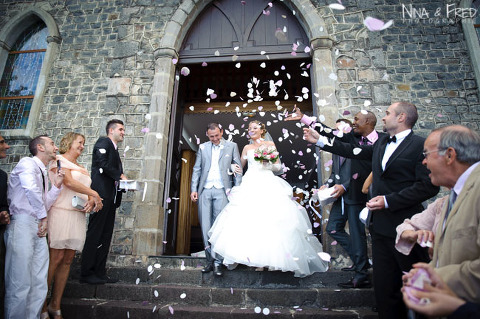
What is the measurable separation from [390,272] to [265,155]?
84.3 inches

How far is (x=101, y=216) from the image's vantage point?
12.4 feet

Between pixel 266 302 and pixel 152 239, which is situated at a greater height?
pixel 152 239

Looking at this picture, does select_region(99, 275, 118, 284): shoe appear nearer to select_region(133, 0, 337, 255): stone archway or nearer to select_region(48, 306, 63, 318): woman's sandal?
select_region(48, 306, 63, 318): woman's sandal

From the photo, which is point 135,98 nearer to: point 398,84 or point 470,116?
point 398,84

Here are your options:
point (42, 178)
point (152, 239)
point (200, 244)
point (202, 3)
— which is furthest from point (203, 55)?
point (200, 244)

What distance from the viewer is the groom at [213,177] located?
14.1ft

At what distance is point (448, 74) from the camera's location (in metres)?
5.48

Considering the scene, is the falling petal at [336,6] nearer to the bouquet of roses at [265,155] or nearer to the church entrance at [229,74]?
the church entrance at [229,74]

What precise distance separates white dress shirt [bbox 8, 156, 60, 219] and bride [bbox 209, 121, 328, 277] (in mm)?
1750

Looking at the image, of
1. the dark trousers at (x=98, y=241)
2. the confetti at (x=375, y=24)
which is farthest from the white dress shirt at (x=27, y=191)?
the confetti at (x=375, y=24)

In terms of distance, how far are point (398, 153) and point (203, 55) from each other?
4.49 meters

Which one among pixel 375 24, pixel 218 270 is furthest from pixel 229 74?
pixel 218 270

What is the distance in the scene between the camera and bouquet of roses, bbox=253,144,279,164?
13.8 ft

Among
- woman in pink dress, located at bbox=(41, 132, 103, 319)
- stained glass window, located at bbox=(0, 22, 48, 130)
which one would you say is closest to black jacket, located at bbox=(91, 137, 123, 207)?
woman in pink dress, located at bbox=(41, 132, 103, 319)
